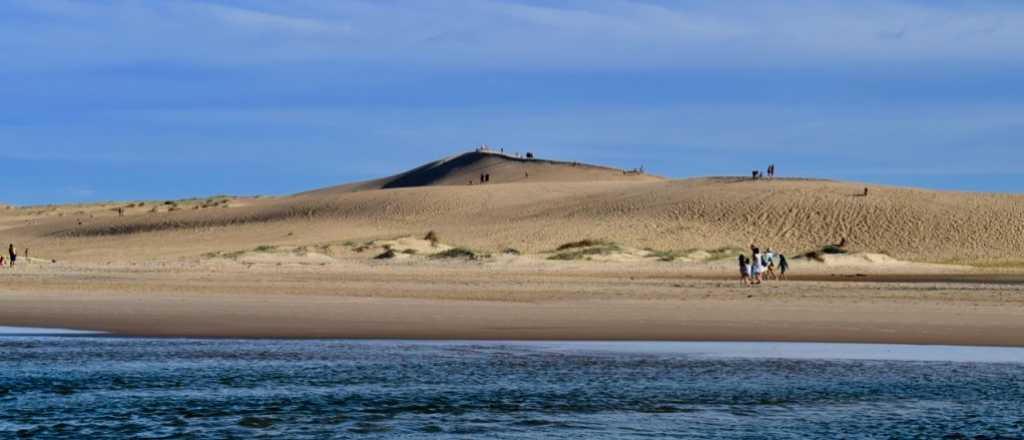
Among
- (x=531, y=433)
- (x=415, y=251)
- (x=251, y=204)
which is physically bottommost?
(x=531, y=433)

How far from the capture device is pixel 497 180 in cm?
12888

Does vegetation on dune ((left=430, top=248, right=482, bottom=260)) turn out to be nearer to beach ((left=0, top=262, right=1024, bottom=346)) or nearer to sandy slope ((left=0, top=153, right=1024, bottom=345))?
sandy slope ((left=0, top=153, right=1024, bottom=345))

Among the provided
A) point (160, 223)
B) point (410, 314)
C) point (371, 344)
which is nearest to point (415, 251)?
point (410, 314)

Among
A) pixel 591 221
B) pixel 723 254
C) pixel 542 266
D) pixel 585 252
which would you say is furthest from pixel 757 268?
pixel 591 221

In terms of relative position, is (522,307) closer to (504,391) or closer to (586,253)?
(504,391)

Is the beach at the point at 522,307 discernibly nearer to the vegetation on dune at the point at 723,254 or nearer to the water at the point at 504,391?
the water at the point at 504,391

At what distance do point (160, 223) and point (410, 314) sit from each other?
7035 cm

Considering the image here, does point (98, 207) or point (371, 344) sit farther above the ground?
point (98, 207)

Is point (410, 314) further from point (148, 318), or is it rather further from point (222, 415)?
point (222, 415)

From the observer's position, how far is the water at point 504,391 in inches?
496

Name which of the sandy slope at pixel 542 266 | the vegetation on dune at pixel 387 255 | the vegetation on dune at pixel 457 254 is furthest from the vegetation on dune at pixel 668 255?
the vegetation on dune at pixel 387 255

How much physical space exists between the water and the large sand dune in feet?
131

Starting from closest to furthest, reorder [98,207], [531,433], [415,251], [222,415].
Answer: [531,433], [222,415], [415,251], [98,207]

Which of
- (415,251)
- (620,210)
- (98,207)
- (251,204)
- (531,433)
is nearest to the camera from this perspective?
(531,433)
